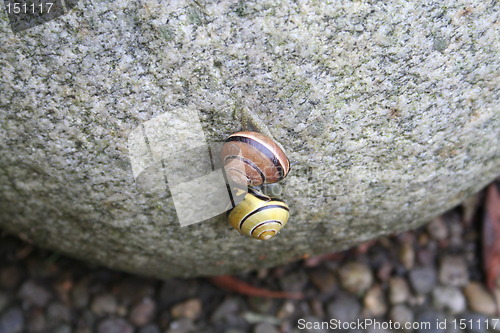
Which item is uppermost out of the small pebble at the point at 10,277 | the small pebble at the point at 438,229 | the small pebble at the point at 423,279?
the small pebble at the point at 438,229

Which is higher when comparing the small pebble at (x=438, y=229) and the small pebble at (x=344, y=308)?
the small pebble at (x=438, y=229)

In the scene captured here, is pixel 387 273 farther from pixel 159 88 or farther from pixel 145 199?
pixel 159 88

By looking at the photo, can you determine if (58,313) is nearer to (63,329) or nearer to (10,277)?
(63,329)

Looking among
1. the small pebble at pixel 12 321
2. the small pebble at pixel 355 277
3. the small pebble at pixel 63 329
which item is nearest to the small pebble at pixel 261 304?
the small pebble at pixel 355 277

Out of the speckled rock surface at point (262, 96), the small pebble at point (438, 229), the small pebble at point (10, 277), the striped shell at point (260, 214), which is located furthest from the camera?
the small pebble at point (438, 229)

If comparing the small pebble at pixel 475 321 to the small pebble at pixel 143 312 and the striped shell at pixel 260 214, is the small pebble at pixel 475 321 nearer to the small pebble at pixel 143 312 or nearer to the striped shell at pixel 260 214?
the striped shell at pixel 260 214

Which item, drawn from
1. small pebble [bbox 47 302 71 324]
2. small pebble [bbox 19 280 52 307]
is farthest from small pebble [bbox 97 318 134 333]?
small pebble [bbox 19 280 52 307]
